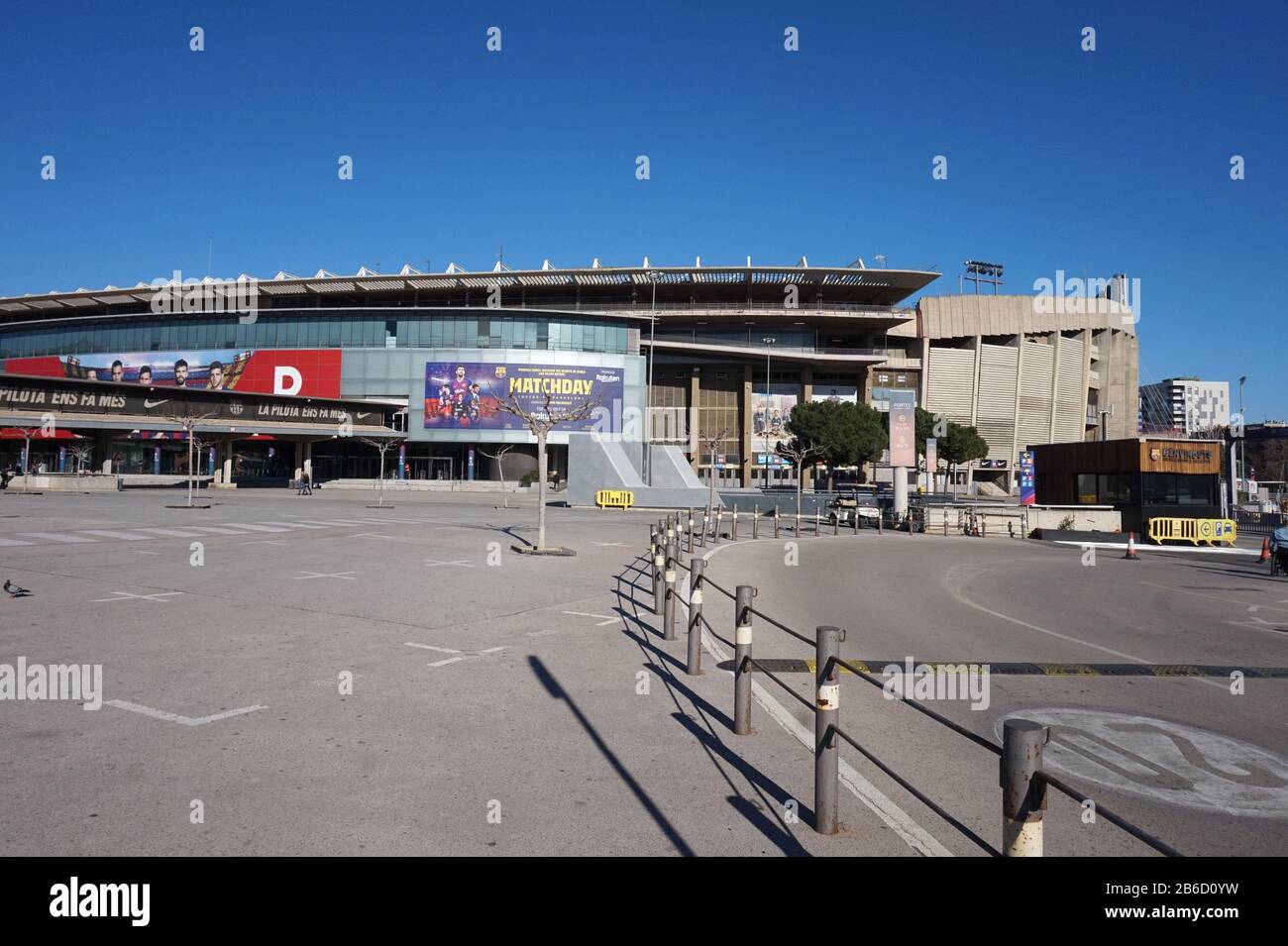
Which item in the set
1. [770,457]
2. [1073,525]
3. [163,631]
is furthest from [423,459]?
[163,631]

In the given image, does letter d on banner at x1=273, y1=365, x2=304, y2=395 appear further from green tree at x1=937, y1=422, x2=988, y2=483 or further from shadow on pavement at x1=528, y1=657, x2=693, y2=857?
shadow on pavement at x1=528, y1=657, x2=693, y2=857

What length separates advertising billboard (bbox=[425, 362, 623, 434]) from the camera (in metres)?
74.9

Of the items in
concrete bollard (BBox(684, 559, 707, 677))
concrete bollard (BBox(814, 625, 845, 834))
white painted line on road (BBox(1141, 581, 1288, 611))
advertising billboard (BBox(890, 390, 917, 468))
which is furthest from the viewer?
advertising billboard (BBox(890, 390, 917, 468))

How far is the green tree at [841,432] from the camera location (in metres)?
77.7

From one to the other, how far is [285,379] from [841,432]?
5570 centimetres

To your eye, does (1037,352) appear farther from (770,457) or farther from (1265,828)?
(1265,828)

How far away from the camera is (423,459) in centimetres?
7900

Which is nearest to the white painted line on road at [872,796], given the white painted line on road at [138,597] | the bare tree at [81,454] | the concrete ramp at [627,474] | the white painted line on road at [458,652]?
the white painted line on road at [458,652]

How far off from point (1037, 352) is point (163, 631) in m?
105

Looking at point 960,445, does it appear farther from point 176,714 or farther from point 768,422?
point 176,714

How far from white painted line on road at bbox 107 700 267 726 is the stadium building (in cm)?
6465

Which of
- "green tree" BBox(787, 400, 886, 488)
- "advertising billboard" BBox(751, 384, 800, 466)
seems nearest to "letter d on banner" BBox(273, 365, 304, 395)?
"advertising billboard" BBox(751, 384, 800, 466)

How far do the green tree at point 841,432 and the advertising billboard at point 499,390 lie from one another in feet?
65.3

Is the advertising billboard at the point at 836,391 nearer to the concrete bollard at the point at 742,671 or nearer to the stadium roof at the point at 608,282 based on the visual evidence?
the stadium roof at the point at 608,282
